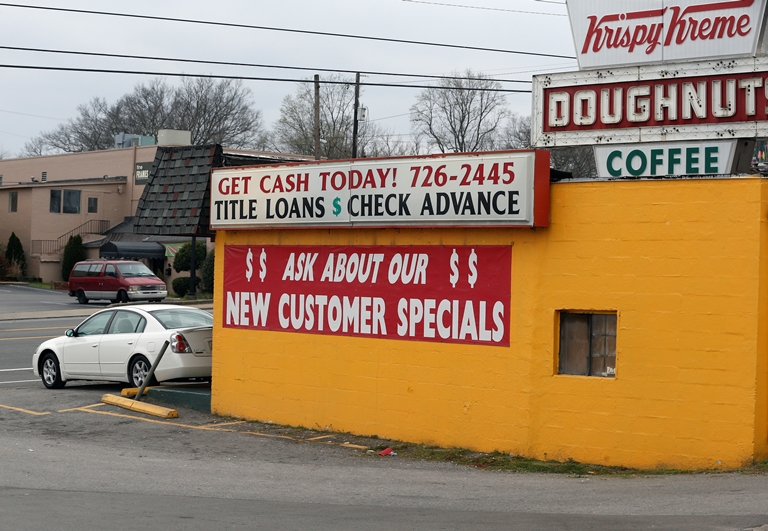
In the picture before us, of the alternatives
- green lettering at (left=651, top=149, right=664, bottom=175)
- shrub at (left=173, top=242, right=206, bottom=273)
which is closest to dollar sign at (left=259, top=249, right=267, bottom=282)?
green lettering at (left=651, top=149, right=664, bottom=175)

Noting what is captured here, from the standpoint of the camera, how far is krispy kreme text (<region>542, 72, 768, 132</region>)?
11.2 metres

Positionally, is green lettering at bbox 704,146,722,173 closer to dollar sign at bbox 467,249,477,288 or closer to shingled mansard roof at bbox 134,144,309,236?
dollar sign at bbox 467,249,477,288

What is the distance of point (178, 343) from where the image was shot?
49.1 ft

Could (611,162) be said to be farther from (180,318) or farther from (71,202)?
(71,202)

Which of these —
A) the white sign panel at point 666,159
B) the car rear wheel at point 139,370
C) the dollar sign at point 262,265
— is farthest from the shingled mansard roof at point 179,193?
the white sign panel at point 666,159

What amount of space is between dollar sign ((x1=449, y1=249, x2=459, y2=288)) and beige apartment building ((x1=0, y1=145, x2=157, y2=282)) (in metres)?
50.9

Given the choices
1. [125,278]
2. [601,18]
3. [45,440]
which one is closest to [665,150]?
[601,18]

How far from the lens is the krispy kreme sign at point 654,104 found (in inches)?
443

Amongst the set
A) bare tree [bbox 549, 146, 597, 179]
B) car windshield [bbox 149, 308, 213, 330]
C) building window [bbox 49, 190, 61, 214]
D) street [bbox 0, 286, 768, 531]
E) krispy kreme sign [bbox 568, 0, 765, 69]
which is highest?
bare tree [bbox 549, 146, 597, 179]

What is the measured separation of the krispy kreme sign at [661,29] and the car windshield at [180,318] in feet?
24.4

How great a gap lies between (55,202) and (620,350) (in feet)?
177

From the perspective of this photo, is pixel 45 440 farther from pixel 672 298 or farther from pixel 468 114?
pixel 468 114

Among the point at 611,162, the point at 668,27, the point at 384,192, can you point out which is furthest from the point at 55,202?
the point at 668,27

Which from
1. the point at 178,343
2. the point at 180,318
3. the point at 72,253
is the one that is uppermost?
the point at 72,253
